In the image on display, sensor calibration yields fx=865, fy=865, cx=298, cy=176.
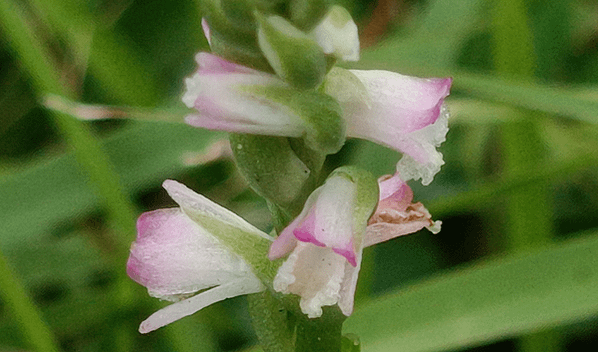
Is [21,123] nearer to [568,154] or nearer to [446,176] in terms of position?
[446,176]

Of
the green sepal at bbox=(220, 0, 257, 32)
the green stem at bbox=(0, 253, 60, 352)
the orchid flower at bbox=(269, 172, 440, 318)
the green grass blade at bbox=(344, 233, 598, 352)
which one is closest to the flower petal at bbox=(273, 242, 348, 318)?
the orchid flower at bbox=(269, 172, 440, 318)

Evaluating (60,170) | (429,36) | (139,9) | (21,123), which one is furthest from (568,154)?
(21,123)

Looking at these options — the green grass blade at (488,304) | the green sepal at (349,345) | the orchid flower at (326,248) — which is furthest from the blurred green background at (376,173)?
the orchid flower at (326,248)

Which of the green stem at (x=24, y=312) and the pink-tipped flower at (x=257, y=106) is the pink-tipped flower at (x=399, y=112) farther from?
the green stem at (x=24, y=312)

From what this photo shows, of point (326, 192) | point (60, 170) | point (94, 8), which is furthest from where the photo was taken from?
point (94, 8)

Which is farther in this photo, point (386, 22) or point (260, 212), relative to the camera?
point (386, 22)

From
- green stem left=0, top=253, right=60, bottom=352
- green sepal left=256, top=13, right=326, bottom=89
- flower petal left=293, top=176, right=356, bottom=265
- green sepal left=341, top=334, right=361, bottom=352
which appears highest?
green stem left=0, top=253, right=60, bottom=352

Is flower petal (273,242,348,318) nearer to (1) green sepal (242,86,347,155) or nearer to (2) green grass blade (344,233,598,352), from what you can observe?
(1) green sepal (242,86,347,155)
